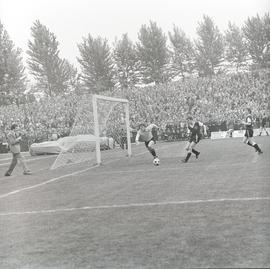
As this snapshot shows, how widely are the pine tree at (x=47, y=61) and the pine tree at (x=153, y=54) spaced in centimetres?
1075

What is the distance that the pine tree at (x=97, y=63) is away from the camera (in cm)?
6625

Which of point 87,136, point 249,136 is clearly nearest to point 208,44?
point 87,136

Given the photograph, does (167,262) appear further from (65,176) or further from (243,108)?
(243,108)

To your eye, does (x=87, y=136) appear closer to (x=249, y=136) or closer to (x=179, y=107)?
(x=249, y=136)

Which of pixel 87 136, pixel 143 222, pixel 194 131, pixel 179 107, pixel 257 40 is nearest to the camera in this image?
pixel 143 222

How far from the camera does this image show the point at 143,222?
783cm

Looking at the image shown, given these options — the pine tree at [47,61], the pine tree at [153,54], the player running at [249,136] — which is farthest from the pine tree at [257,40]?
the player running at [249,136]

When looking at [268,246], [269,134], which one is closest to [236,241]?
[268,246]

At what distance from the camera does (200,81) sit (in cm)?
4653

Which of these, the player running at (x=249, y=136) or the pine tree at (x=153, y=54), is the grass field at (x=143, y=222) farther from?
the pine tree at (x=153, y=54)

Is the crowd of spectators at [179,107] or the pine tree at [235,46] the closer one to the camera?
the crowd of spectators at [179,107]

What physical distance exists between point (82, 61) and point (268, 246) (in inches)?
2480

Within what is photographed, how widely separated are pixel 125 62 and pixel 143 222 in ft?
196

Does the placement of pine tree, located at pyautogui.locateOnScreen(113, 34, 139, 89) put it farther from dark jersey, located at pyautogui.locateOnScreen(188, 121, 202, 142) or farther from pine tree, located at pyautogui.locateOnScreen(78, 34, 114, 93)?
dark jersey, located at pyautogui.locateOnScreen(188, 121, 202, 142)
